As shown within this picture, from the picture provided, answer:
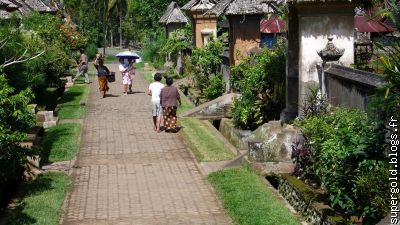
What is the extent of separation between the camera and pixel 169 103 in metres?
18.1

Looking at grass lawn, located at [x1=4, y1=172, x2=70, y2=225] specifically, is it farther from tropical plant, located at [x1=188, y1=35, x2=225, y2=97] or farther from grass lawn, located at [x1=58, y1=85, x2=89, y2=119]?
tropical plant, located at [x1=188, y1=35, x2=225, y2=97]

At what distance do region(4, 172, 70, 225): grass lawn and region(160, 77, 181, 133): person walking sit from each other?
5.30 m

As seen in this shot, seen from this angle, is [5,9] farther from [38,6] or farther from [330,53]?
[38,6]

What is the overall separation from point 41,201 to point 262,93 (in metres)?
7.22

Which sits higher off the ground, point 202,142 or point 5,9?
point 5,9

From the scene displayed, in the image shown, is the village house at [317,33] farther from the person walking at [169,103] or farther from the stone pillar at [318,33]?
the person walking at [169,103]

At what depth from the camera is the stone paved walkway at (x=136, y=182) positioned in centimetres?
1052

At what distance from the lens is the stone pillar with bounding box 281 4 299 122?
47.8 feet

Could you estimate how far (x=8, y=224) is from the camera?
994 centimetres

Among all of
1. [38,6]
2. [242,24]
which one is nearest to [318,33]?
[242,24]

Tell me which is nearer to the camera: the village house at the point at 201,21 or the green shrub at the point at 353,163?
the green shrub at the point at 353,163

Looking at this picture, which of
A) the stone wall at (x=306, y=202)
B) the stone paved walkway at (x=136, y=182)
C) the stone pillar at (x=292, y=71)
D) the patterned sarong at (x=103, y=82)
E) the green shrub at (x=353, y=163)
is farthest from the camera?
the patterned sarong at (x=103, y=82)

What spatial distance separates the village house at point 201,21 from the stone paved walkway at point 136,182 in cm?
1025

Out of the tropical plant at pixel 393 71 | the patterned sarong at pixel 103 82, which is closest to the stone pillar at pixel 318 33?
the tropical plant at pixel 393 71
